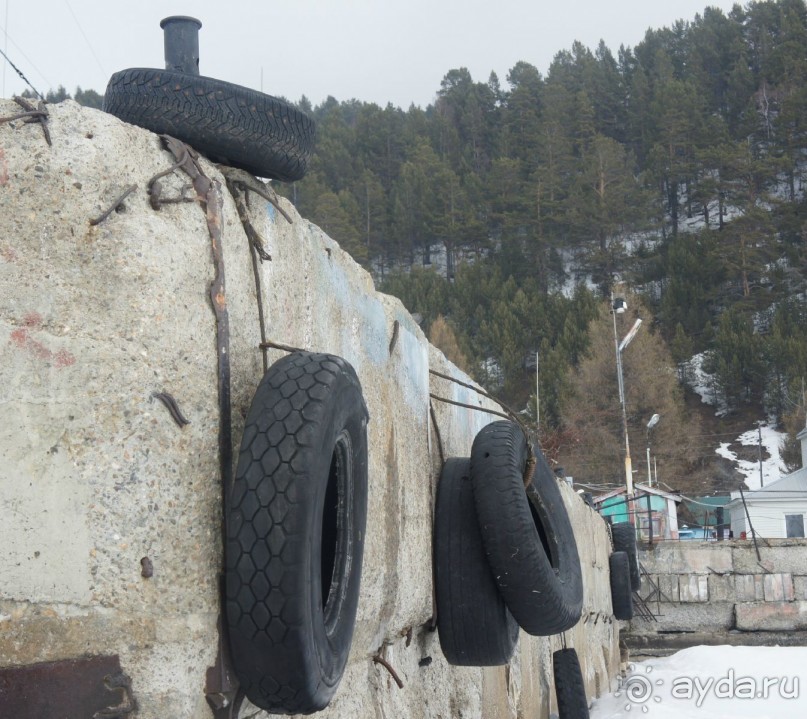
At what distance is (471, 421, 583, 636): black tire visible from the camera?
4770 mm

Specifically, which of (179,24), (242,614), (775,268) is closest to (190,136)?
(179,24)

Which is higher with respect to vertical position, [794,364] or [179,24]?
[794,364]

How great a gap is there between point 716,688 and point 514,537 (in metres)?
8.35

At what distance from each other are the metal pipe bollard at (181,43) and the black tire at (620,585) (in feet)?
43.1

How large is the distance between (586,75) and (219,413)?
373 ft

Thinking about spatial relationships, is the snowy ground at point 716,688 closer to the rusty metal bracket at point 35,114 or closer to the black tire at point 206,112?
the black tire at point 206,112

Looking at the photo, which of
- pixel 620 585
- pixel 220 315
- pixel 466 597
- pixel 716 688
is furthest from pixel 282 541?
pixel 620 585

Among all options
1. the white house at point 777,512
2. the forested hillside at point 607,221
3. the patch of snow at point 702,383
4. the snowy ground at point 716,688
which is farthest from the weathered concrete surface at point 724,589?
the patch of snow at point 702,383

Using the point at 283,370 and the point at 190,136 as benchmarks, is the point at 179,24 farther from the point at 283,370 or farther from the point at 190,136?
the point at 283,370

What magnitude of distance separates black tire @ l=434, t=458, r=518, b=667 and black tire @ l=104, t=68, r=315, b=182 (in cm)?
263

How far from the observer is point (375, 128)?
100250 millimetres

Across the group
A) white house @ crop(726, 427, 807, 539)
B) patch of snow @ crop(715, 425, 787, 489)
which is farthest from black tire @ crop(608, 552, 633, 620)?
patch of snow @ crop(715, 425, 787, 489)

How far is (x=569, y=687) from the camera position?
26.0ft

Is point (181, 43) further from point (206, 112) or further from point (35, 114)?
point (35, 114)
